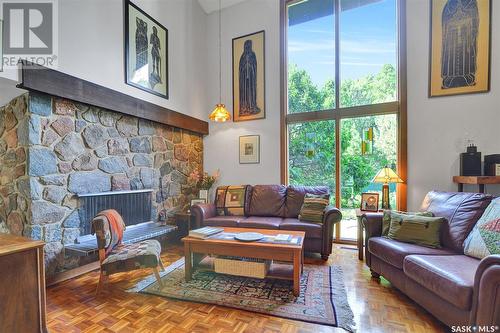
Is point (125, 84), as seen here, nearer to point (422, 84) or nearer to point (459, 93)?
point (422, 84)

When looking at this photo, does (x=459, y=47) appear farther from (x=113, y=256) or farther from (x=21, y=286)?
(x=21, y=286)

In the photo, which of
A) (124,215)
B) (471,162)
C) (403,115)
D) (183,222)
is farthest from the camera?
(183,222)

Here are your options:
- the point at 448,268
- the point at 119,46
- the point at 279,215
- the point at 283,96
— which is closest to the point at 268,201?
the point at 279,215

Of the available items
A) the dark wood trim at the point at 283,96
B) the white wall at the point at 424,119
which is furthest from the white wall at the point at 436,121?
the dark wood trim at the point at 283,96

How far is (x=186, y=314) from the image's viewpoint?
193cm

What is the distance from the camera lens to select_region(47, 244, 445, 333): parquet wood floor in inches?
69.2

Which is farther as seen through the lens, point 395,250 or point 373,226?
point 373,226

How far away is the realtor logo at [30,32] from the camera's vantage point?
2.24 meters

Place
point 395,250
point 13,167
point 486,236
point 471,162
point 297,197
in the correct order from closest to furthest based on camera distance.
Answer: point 486,236 < point 395,250 < point 13,167 < point 471,162 < point 297,197

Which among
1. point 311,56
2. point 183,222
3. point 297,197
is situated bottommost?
point 183,222

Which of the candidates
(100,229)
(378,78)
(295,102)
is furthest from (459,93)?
(100,229)

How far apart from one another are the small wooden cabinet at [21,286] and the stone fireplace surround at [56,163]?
1084 mm

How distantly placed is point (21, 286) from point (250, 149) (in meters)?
3.59

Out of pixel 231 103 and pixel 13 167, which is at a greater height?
pixel 231 103
